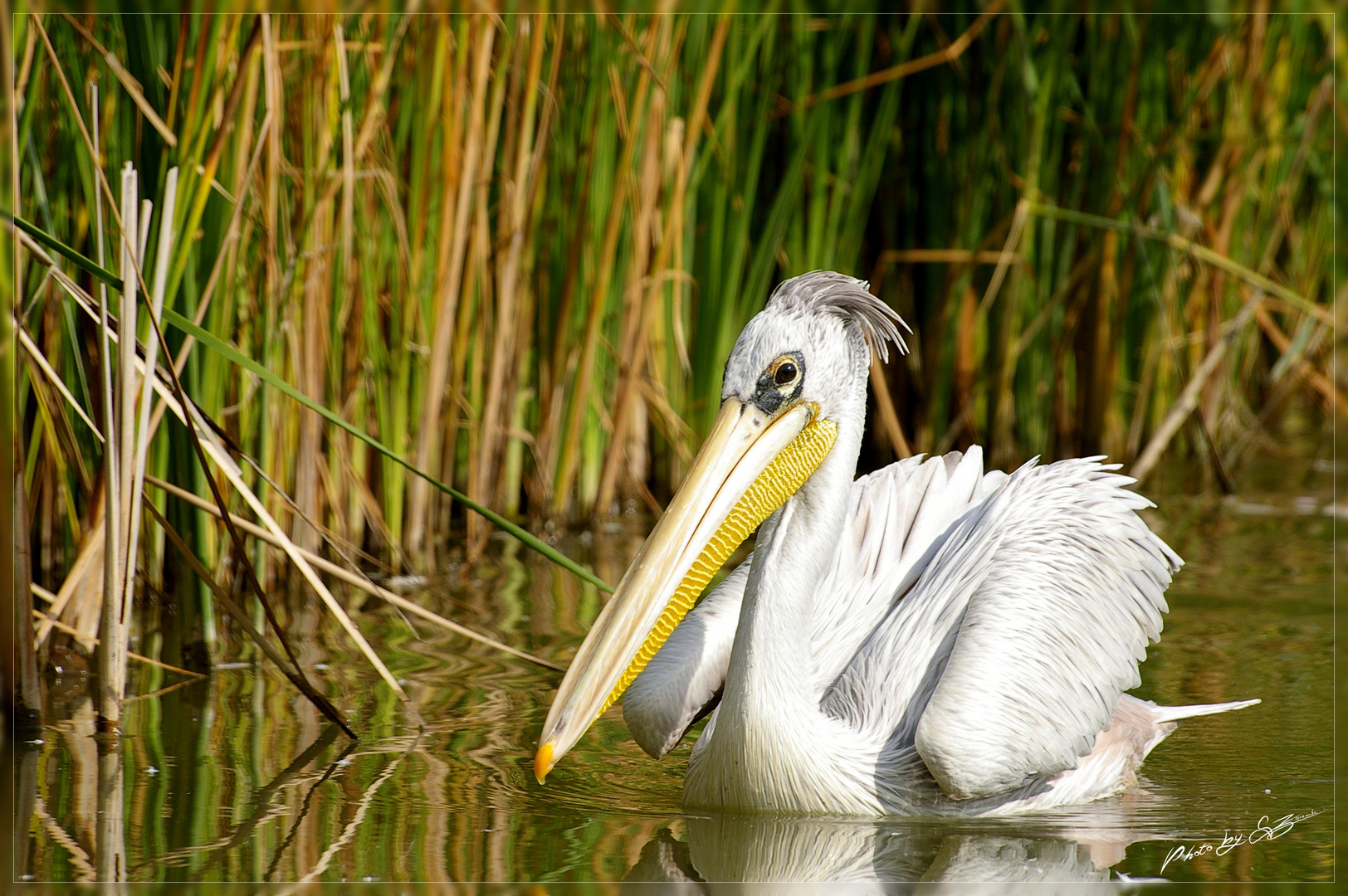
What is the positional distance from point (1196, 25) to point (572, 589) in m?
3.94

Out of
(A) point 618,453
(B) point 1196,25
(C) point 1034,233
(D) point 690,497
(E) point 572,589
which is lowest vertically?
(E) point 572,589

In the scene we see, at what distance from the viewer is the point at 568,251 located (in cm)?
629

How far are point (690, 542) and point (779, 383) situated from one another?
44 centimetres

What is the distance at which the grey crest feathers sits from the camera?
371 centimetres

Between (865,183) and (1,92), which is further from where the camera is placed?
(865,183)

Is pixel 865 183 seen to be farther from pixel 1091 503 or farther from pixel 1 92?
pixel 1 92

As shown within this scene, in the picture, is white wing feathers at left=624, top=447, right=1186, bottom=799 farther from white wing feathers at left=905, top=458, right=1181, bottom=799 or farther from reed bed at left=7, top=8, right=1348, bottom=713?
reed bed at left=7, top=8, right=1348, bottom=713

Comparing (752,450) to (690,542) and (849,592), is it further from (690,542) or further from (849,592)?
(849,592)

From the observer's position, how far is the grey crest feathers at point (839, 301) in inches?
146

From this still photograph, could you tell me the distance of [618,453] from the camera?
659cm

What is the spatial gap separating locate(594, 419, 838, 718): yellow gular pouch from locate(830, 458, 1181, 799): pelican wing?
56cm

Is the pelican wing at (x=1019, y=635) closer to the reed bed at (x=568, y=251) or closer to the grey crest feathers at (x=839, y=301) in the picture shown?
the grey crest feathers at (x=839, y=301)

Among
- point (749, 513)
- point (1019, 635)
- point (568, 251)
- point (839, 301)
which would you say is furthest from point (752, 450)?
point (568, 251)

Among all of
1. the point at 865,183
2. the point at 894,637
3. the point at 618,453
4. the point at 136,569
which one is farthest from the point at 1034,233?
the point at 136,569
